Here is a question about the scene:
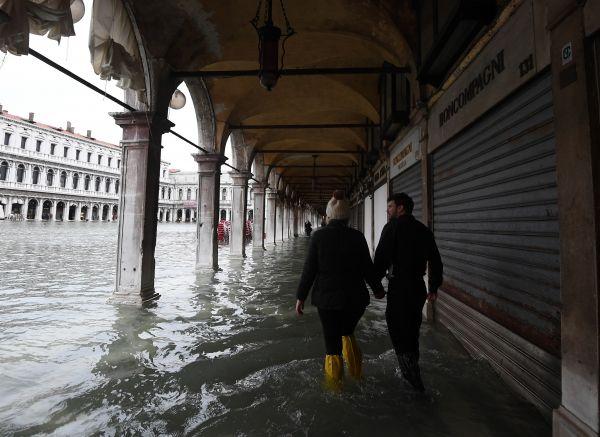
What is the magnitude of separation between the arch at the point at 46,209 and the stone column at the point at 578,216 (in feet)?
222

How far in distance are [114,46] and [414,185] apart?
5.61 meters

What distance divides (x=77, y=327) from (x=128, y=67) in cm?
405

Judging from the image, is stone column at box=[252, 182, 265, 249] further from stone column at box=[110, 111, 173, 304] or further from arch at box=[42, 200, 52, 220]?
arch at box=[42, 200, 52, 220]

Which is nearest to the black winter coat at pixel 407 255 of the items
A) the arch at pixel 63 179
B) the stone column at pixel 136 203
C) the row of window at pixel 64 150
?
the stone column at pixel 136 203

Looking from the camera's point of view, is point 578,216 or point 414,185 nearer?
point 578,216

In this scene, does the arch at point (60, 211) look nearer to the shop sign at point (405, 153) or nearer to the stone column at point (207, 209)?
the stone column at point (207, 209)

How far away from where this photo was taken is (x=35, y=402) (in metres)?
2.51

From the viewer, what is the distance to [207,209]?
9.68 metres

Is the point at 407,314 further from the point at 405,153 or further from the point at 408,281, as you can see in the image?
the point at 405,153

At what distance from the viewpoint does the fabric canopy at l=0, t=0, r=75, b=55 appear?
3.44 m

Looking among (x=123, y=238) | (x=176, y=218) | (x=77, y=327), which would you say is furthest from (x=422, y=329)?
(x=176, y=218)

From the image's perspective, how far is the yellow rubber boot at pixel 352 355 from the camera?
108 inches

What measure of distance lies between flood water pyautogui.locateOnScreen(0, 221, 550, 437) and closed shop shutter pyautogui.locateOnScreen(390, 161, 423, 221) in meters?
2.01

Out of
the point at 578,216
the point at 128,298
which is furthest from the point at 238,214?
the point at 578,216
